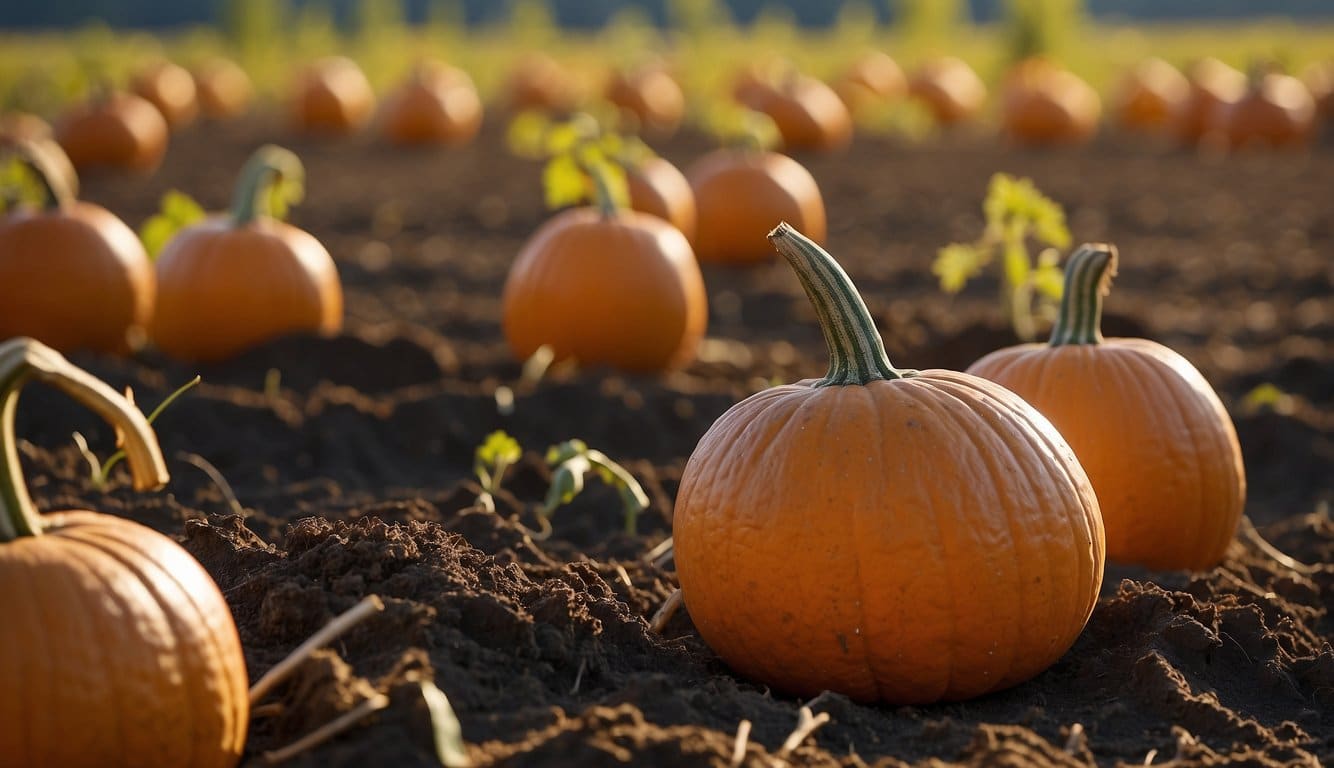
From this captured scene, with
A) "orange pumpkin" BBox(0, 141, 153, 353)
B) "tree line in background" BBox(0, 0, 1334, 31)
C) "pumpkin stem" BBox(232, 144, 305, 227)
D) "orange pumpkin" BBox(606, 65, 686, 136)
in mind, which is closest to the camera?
"orange pumpkin" BBox(0, 141, 153, 353)

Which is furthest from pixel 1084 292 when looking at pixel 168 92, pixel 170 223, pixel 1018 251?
pixel 168 92

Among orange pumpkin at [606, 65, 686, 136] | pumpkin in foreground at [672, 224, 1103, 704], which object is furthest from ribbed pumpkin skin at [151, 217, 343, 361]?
orange pumpkin at [606, 65, 686, 136]

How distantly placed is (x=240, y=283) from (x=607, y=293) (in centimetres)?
160

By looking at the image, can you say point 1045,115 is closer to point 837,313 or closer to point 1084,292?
point 1084,292

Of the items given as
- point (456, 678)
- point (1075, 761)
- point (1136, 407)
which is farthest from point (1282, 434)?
point (456, 678)

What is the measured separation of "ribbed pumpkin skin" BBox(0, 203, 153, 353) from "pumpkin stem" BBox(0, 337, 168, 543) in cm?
420

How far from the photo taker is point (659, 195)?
895 cm

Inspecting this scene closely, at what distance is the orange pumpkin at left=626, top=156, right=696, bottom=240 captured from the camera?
8.95 m

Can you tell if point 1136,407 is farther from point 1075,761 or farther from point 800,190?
point 800,190

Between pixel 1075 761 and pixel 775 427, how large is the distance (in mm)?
930

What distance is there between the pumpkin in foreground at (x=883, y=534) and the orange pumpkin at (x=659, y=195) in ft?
18.9

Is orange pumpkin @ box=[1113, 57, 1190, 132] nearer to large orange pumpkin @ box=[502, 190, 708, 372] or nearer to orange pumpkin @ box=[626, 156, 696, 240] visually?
orange pumpkin @ box=[626, 156, 696, 240]

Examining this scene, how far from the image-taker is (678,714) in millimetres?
2818

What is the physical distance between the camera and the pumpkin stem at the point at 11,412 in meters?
2.39
